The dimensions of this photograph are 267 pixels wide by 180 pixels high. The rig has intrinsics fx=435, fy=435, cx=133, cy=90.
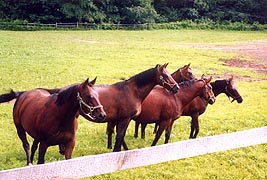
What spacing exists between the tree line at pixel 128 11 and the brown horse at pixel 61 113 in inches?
1823

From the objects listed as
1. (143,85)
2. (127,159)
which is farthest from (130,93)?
(127,159)

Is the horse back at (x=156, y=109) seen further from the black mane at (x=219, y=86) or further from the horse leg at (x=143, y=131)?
the black mane at (x=219, y=86)

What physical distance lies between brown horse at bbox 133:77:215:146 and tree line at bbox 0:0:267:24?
4428 cm

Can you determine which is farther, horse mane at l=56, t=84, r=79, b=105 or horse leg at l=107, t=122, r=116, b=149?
horse leg at l=107, t=122, r=116, b=149

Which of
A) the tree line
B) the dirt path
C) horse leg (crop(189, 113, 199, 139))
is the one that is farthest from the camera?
the tree line

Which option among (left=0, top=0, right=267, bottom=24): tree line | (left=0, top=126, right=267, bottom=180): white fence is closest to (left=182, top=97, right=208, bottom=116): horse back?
(left=0, top=126, right=267, bottom=180): white fence

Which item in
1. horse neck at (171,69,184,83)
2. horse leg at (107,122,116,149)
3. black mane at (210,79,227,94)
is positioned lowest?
horse leg at (107,122,116,149)

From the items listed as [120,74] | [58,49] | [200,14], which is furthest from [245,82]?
[200,14]

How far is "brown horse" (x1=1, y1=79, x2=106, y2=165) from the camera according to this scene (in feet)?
22.2

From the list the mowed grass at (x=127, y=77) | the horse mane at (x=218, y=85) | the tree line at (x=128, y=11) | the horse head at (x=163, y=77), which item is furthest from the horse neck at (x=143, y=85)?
the tree line at (x=128, y=11)

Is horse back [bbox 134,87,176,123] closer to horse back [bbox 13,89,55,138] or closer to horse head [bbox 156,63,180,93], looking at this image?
horse head [bbox 156,63,180,93]

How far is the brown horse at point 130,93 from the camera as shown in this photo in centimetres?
873

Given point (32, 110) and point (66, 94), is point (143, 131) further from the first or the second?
point (66, 94)

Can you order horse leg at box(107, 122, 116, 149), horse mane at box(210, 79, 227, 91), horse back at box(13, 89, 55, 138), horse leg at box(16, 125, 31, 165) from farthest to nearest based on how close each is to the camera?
Result: 1. horse mane at box(210, 79, 227, 91)
2. horse leg at box(107, 122, 116, 149)
3. horse leg at box(16, 125, 31, 165)
4. horse back at box(13, 89, 55, 138)
